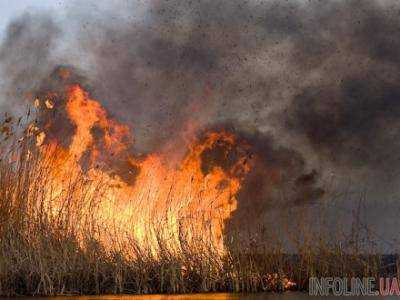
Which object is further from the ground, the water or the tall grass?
the tall grass

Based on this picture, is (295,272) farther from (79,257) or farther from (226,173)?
(79,257)

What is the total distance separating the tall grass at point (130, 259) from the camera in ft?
47.5

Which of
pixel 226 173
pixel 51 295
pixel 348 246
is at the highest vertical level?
pixel 226 173

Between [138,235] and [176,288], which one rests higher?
[138,235]

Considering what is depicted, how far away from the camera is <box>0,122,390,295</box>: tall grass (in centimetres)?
1447

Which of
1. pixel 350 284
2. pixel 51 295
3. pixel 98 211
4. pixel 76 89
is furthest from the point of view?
pixel 76 89

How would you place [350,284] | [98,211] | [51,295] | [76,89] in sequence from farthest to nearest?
[76,89], [98,211], [350,284], [51,295]

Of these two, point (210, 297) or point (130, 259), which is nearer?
point (210, 297)

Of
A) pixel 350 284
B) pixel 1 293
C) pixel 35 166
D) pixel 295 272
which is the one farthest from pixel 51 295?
pixel 350 284

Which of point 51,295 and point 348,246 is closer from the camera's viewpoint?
point 51,295

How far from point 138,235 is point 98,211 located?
1.05 meters

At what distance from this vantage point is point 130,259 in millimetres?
15164

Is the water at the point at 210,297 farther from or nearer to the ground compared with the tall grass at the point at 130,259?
nearer to the ground

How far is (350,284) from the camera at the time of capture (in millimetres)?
15344
